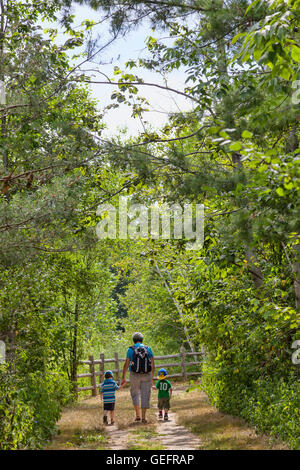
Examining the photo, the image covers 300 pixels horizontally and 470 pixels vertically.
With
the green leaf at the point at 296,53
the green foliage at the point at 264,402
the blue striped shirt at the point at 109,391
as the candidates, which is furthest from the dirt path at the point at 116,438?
the green leaf at the point at 296,53

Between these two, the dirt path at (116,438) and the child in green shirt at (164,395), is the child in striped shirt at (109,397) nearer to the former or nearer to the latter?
the dirt path at (116,438)

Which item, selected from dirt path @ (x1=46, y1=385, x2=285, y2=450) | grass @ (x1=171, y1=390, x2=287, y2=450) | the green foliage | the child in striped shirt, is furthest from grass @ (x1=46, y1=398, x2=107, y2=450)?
the green foliage

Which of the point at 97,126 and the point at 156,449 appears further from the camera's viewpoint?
the point at 97,126

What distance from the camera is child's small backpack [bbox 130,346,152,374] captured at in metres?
9.82

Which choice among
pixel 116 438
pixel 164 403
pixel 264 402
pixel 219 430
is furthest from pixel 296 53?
pixel 164 403

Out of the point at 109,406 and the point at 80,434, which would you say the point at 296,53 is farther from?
the point at 109,406

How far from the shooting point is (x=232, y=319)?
9.38 m

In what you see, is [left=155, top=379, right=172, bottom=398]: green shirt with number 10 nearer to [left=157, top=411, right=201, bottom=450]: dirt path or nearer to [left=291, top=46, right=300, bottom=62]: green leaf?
[left=157, top=411, right=201, bottom=450]: dirt path

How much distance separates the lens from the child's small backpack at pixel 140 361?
9.82 meters

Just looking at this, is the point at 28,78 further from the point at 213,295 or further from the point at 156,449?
the point at 156,449

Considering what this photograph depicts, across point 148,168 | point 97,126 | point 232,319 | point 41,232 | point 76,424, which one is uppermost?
point 97,126

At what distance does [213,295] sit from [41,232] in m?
3.43

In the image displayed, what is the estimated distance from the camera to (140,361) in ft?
32.2
